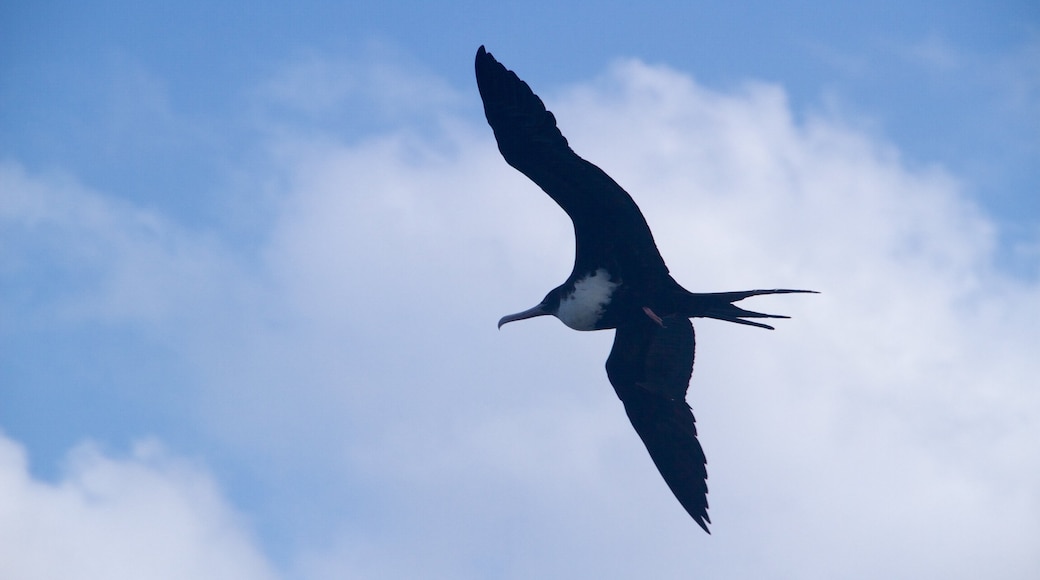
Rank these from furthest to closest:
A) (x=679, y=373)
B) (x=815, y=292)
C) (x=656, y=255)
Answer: (x=679, y=373) → (x=656, y=255) → (x=815, y=292)

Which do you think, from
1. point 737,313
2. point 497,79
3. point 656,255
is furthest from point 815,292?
point 497,79

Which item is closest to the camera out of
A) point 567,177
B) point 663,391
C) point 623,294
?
point 567,177

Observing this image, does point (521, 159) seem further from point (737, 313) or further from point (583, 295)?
point (737, 313)

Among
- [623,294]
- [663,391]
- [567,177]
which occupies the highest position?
[567,177]

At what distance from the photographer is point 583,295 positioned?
8180 mm

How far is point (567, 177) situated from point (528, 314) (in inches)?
55.5

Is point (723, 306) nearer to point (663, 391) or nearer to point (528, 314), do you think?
point (663, 391)

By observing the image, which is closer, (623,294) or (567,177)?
(567,177)

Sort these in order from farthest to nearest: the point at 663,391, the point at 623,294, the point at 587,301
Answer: the point at 663,391, the point at 587,301, the point at 623,294

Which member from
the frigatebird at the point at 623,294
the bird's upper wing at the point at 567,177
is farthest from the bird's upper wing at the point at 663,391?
the bird's upper wing at the point at 567,177

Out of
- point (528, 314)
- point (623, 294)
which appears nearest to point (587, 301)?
point (623, 294)

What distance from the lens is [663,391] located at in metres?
8.42

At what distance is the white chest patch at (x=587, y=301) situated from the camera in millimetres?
8086

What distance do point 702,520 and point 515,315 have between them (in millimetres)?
1907
